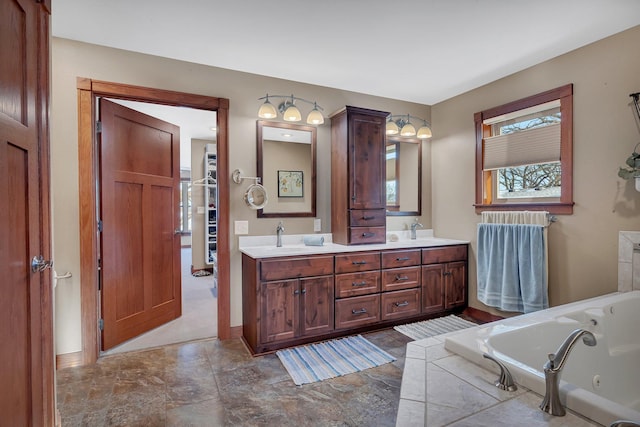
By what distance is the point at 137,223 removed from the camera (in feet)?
9.42

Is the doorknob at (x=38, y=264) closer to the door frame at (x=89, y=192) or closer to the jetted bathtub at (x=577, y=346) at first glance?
the door frame at (x=89, y=192)

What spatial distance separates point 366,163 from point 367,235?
2.35 ft

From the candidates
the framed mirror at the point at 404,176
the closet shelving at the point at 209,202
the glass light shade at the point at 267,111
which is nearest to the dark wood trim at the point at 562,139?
the framed mirror at the point at 404,176

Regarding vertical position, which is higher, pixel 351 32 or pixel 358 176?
pixel 351 32

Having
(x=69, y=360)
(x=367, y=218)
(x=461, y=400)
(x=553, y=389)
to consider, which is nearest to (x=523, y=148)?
(x=367, y=218)

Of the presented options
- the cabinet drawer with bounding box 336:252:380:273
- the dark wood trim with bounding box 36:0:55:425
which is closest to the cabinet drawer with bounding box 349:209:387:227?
the cabinet drawer with bounding box 336:252:380:273

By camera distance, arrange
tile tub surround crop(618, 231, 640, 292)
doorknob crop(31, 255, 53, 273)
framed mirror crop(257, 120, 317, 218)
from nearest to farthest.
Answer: doorknob crop(31, 255, 53, 273) < tile tub surround crop(618, 231, 640, 292) < framed mirror crop(257, 120, 317, 218)

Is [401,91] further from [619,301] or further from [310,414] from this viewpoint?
[310,414]

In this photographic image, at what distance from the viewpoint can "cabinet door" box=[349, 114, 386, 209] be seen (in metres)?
3.05

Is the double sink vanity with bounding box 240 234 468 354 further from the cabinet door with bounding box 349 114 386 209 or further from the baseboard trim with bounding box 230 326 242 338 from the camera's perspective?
the cabinet door with bounding box 349 114 386 209

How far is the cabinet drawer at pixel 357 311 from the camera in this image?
109 inches

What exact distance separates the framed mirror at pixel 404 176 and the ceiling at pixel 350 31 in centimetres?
95

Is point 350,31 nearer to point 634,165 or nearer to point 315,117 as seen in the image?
point 315,117

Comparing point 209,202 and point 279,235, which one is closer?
point 279,235
